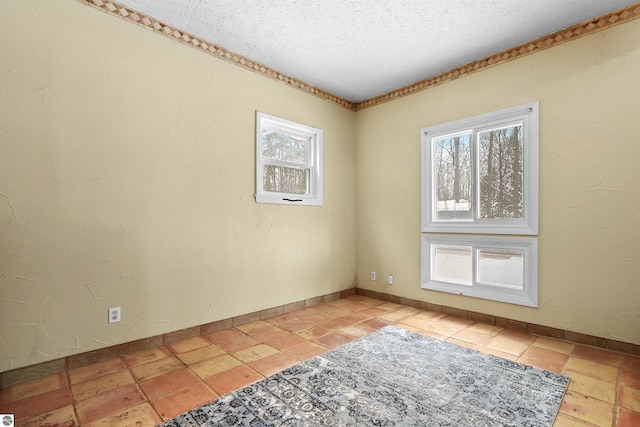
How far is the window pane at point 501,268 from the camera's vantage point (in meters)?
3.09

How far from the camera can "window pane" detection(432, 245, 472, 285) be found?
3.46m

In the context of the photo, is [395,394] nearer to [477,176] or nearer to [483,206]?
[483,206]

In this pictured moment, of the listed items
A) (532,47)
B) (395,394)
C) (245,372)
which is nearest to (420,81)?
(532,47)

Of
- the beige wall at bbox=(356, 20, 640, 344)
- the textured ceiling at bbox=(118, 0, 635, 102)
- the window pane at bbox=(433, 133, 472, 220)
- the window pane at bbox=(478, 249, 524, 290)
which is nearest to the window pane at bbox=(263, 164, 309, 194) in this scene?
the textured ceiling at bbox=(118, 0, 635, 102)

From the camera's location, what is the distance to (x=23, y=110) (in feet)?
6.72

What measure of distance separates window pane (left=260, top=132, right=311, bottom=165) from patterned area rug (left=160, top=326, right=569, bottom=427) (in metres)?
2.25

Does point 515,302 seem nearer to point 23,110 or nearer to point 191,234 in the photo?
point 191,234

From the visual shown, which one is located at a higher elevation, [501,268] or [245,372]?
[501,268]

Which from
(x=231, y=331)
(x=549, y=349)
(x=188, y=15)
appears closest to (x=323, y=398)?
(x=231, y=331)

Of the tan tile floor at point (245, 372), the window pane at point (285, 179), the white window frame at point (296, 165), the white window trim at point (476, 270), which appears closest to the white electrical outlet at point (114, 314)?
the tan tile floor at point (245, 372)

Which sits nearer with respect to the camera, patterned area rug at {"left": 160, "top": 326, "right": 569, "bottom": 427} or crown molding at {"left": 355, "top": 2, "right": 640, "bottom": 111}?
patterned area rug at {"left": 160, "top": 326, "right": 569, "bottom": 427}

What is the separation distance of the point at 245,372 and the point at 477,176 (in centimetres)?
296

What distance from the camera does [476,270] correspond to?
3270 mm

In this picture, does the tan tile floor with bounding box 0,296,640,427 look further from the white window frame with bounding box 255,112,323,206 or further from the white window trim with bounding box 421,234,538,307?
the white window frame with bounding box 255,112,323,206
